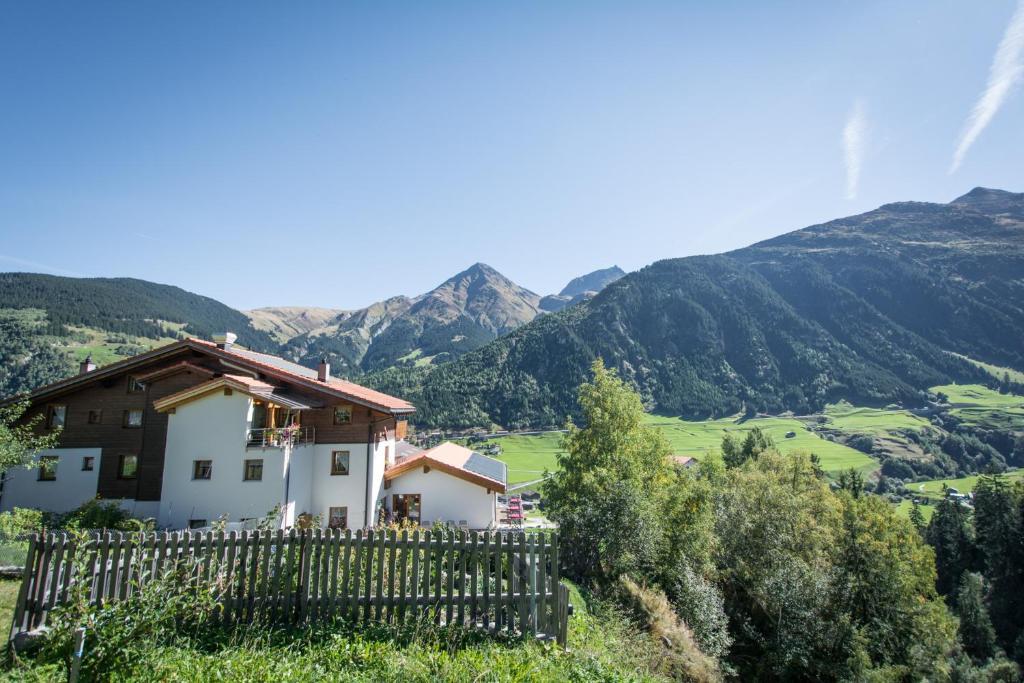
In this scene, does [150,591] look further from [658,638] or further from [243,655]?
[658,638]

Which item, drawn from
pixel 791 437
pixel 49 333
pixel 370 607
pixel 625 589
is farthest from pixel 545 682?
pixel 49 333

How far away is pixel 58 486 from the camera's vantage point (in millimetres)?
24734

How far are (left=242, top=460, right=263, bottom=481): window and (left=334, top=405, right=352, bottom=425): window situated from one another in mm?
4509

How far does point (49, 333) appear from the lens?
6801 inches

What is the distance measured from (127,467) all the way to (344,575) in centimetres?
2308

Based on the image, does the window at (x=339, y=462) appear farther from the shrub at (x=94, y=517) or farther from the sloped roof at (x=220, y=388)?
the shrub at (x=94, y=517)

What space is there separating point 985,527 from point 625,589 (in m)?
67.8

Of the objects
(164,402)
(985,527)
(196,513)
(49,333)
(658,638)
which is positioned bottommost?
(985,527)

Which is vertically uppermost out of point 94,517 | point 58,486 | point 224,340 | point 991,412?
point 991,412

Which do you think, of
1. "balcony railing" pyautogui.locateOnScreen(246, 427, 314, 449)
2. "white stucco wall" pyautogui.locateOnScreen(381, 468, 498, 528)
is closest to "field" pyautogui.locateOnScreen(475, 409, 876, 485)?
"white stucco wall" pyautogui.locateOnScreen(381, 468, 498, 528)

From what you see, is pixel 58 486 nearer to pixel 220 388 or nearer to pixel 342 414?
pixel 220 388

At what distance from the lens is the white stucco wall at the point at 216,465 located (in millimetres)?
22406

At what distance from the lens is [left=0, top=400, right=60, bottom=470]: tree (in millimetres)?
20438

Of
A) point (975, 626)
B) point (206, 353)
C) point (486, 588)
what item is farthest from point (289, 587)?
point (975, 626)
